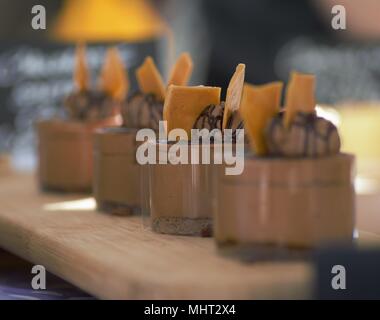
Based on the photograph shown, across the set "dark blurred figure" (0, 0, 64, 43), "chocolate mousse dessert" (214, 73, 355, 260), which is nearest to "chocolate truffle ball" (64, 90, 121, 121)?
"chocolate mousse dessert" (214, 73, 355, 260)

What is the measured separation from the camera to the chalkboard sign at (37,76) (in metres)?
3.73

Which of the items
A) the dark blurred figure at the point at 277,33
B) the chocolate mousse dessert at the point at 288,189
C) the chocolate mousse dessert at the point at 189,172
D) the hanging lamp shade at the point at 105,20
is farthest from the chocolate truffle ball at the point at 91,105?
the dark blurred figure at the point at 277,33

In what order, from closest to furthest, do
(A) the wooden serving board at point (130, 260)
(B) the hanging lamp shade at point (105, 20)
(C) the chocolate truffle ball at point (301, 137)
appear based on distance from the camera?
1. (A) the wooden serving board at point (130, 260)
2. (C) the chocolate truffle ball at point (301, 137)
3. (B) the hanging lamp shade at point (105, 20)

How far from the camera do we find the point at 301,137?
1269 millimetres

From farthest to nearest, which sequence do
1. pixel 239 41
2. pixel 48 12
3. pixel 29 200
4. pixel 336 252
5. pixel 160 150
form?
pixel 239 41, pixel 48 12, pixel 29 200, pixel 160 150, pixel 336 252

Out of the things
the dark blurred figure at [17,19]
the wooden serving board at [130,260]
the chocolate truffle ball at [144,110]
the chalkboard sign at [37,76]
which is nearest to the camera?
the wooden serving board at [130,260]

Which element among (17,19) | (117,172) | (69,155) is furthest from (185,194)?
(17,19)

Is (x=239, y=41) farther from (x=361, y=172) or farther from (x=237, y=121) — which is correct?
(x=237, y=121)

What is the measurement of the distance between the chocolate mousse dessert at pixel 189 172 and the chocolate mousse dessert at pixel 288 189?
18cm

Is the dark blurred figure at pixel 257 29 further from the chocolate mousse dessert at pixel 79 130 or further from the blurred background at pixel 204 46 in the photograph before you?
the chocolate mousse dessert at pixel 79 130

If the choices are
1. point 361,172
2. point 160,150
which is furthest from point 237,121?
point 361,172
